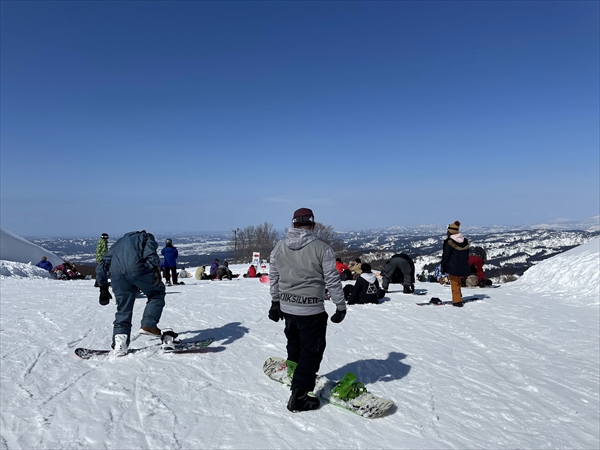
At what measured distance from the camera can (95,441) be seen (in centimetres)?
285

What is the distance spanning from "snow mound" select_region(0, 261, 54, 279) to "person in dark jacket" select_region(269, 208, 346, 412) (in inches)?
703

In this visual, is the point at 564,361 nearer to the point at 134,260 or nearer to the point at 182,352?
the point at 182,352

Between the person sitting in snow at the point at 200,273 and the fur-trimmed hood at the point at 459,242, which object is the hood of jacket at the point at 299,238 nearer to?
the fur-trimmed hood at the point at 459,242

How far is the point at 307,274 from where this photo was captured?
3.46 meters

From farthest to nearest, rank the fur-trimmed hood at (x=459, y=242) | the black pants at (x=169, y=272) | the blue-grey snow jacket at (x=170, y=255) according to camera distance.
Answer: the black pants at (x=169, y=272)
the blue-grey snow jacket at (x=170, y=255)
the fur-trimmed hood at (x=459, y=242)

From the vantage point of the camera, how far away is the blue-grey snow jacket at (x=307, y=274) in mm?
3430

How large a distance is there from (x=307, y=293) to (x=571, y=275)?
508 inches

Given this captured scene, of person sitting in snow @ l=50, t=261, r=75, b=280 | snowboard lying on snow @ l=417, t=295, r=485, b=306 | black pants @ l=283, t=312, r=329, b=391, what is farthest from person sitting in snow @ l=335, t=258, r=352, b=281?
person sitting in snow @ l=50, t=261, r=75, b=280

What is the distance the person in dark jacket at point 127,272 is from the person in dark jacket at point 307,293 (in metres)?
2.10

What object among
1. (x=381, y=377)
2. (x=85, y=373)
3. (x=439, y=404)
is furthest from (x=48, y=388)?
(x=439, y=404)

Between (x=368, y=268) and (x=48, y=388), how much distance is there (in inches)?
306

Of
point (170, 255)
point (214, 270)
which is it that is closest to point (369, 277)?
point (170, 255)

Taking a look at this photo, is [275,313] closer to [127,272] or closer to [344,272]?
[127,272]

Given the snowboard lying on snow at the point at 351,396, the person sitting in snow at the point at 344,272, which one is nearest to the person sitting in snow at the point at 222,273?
the person sitting in snow at the point at 344,272
